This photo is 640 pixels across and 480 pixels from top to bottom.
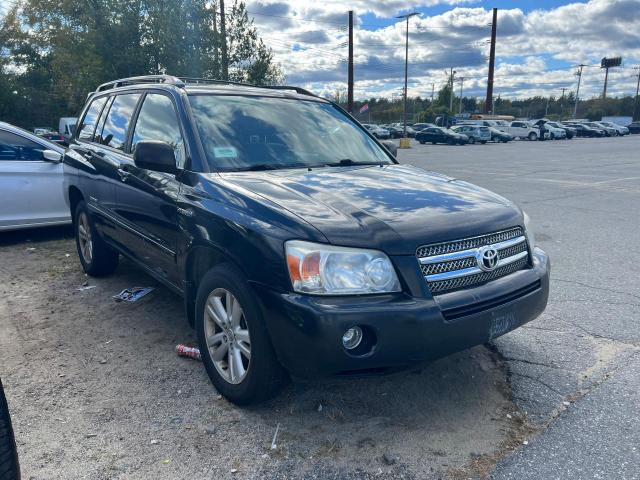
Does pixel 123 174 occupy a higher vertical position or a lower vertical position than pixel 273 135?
lower

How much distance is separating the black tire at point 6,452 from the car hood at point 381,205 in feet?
4.92

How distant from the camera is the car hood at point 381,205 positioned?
8.73 feet

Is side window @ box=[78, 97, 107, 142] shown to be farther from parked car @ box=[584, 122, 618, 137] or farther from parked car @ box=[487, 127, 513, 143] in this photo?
parked car @ box=[584, 122, 618, 137]

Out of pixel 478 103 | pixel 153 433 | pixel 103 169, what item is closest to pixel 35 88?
pixel 103 169

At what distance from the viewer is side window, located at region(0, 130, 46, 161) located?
6758 mm

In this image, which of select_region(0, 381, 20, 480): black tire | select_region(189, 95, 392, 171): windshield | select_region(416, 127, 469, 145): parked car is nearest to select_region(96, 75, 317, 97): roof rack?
select_region(189, 95, 392, 171): windshield

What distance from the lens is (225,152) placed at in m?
3.54

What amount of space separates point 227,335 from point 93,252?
9.66ft

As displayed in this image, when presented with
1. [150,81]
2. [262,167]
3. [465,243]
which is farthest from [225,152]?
[465,243]

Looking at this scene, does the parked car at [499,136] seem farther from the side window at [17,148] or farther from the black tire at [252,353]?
the black tire at [252,353]

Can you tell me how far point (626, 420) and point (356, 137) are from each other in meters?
2.82

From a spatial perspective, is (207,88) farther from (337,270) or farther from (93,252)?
(93,252)

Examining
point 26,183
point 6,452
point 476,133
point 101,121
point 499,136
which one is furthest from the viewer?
point 499,136

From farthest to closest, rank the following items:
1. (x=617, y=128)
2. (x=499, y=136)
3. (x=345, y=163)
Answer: (x=617, y=128)
(x=499, y=136)
(x=345, y=163)
